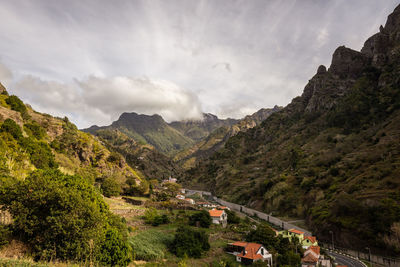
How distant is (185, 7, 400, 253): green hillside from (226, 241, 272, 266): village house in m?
20.4

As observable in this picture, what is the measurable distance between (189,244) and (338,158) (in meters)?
64.1

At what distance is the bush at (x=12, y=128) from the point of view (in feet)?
113

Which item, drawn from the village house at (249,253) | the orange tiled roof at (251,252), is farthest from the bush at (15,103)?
Result: the orange tiled roof at (251,252)

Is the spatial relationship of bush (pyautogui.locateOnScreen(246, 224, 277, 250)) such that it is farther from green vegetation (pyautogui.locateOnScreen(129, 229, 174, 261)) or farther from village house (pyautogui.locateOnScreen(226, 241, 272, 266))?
green vegetation (pyautogui.locateOnScreen(129, 229, 174, 261))

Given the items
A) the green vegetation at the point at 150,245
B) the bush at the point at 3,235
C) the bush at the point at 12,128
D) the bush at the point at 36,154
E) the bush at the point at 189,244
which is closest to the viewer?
the bush at the point at 3,235

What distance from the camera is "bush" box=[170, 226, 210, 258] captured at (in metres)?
29.3

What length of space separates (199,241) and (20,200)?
76.4 feet

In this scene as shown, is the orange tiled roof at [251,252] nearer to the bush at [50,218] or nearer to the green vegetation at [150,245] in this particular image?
the green vegetation at [150,245]

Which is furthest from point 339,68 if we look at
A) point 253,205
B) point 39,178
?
point 39,178

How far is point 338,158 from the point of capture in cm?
7356

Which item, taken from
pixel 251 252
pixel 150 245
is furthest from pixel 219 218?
Answer: pixel 150 245

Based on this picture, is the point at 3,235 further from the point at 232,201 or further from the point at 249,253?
the point at 232,201

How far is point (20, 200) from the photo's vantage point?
15.2 metres

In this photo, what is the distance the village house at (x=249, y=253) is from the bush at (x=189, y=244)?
4.50 meters
